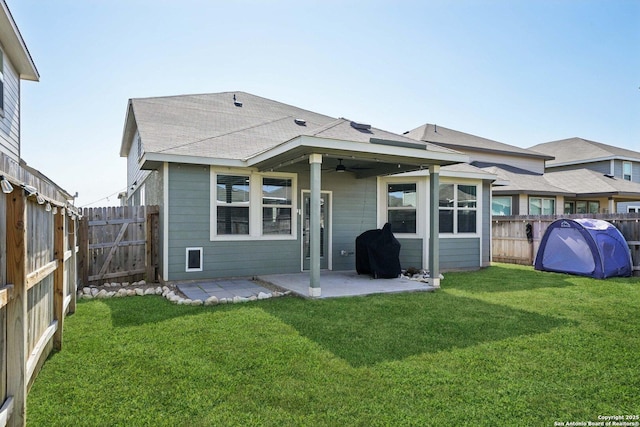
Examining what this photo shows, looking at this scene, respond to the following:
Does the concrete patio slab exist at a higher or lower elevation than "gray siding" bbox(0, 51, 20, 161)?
lower

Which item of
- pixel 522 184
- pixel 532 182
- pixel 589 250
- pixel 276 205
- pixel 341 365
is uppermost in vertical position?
pixel 532 182

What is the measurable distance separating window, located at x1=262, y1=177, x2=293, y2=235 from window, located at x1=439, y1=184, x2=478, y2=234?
12.7ft

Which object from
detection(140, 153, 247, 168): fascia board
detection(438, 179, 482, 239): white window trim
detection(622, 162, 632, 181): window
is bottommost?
detection(438, 179, 482, 239): white window trim

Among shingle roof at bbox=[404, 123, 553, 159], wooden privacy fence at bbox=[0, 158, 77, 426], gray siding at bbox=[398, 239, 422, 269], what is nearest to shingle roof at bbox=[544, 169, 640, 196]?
shingle roof at bbox=[404, 123, 553, 159]

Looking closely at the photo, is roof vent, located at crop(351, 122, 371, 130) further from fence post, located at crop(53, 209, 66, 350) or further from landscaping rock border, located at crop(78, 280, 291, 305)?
fence post, located at crop(53, 209, 66, 350)

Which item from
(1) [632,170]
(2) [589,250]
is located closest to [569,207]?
(1) [632,170]

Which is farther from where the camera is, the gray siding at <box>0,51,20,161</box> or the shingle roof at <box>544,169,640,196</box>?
the shingle roof at <box>544,169,640,196</box>

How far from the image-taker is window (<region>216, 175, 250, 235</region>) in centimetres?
781

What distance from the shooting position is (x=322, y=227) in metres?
9.05

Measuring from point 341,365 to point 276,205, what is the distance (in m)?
5.12

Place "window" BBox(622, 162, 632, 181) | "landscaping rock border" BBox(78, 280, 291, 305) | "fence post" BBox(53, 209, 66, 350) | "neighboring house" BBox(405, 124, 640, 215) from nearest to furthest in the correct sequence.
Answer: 1. "fence post" BBox(53, 209, 66, 350)
2. "landscaping rock border" BBox(78, 280, 291, 305)
3. "neighboring house" BBox(405, 124, 640, 215)
4. "window" BBox(622, 162, 632, 181)

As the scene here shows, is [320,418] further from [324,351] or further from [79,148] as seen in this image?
[79,148]

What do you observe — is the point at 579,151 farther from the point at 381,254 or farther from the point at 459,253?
the point at 381,254

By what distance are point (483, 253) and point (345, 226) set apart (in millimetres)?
4217
